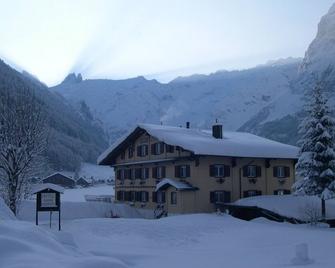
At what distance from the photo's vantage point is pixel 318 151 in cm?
3259

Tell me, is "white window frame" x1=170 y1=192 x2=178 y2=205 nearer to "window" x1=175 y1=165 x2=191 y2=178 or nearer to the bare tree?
"window" x1=175 y1=165 x2=191 y2=178

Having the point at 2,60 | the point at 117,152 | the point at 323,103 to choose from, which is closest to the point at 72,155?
the point at 2,60

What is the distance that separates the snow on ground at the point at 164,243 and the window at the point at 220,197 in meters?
6.69

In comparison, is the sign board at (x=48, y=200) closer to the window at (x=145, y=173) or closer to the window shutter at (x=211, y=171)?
the window shutter at (x=211, y=171)

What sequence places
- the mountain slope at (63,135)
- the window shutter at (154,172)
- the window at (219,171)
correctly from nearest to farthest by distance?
the window at (219,171) < the window shutter at (154,172) < the mountain slope at (63,135)

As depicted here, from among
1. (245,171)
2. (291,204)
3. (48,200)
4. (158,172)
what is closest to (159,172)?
(158,172)

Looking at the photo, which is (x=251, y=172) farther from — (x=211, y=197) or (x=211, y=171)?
(x=211, y=197)

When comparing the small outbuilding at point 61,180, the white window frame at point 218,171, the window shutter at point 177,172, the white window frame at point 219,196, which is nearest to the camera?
the white window frame at point 219,196

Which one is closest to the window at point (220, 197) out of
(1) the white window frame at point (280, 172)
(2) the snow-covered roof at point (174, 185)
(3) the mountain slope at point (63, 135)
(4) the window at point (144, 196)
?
(2) the snow-covered roof at point (174, 185)

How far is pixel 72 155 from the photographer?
160 m

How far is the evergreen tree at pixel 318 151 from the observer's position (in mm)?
32219

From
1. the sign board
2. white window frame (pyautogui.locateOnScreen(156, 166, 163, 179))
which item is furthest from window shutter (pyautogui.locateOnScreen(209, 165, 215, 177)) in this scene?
the sign board

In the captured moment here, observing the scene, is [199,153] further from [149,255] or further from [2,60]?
[2,60]

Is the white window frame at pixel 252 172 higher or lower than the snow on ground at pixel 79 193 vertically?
higher
